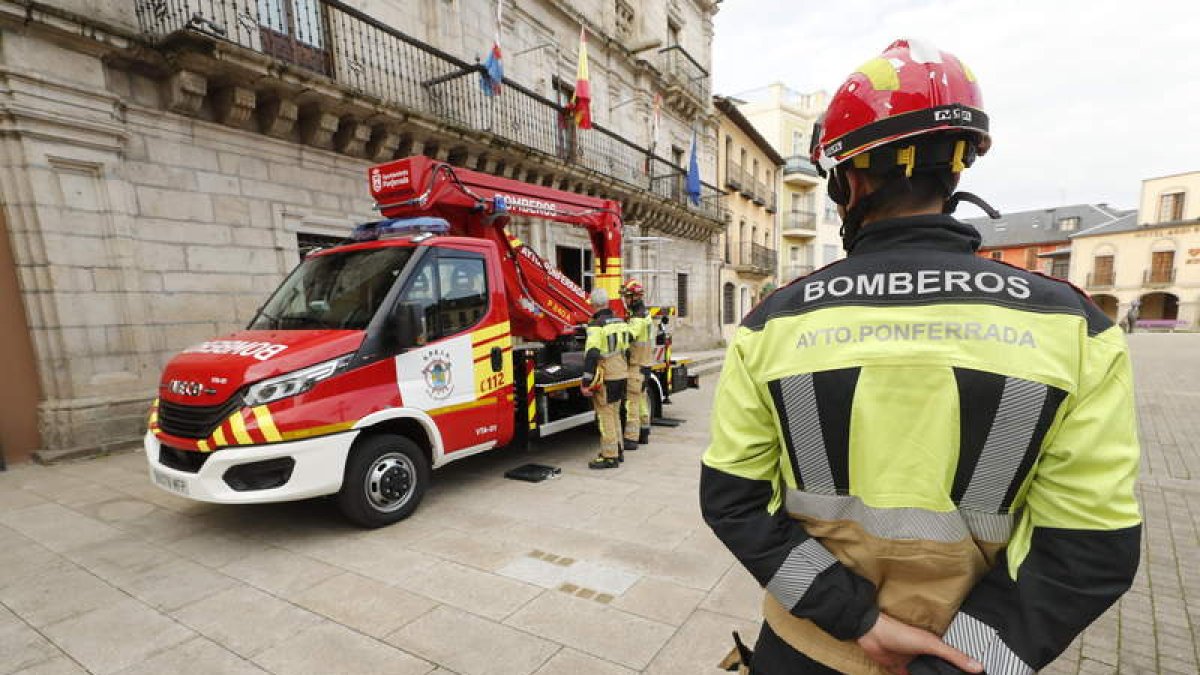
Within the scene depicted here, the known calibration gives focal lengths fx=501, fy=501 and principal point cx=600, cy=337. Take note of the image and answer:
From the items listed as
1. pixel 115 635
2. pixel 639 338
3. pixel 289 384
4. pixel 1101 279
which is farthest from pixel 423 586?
pixel 1101 279

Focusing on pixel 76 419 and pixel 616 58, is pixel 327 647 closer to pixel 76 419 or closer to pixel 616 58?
pixel 76 419

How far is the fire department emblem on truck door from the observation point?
14.7 ft

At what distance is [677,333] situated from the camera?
1986 centimetres

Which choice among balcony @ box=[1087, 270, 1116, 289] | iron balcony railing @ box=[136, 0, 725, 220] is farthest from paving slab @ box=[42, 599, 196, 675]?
balcony @ box=[1087, 270, 1116, 289]

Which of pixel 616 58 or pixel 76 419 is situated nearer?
pixel 76 419

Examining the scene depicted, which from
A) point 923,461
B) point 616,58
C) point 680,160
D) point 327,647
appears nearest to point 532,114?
point 616,58

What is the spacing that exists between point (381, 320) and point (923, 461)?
4.01 m

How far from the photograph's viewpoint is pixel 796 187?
35.2 meters

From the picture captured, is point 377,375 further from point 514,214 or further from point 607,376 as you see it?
point 514,214

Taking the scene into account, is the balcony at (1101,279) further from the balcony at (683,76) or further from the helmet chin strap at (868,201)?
the helmet chin strap at (868,201)

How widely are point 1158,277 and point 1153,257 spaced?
151 centimetres

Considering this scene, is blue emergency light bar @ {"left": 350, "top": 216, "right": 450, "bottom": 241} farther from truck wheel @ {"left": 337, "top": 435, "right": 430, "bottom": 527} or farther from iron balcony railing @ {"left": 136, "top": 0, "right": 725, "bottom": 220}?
iron balcony railing @ {"left": 136, "top": 0, "right": 725, "bottom": 220}

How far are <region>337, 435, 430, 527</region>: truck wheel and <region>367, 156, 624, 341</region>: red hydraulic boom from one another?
95.9 inches

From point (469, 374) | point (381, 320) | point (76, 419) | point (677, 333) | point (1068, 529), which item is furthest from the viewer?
point (677, 333)
